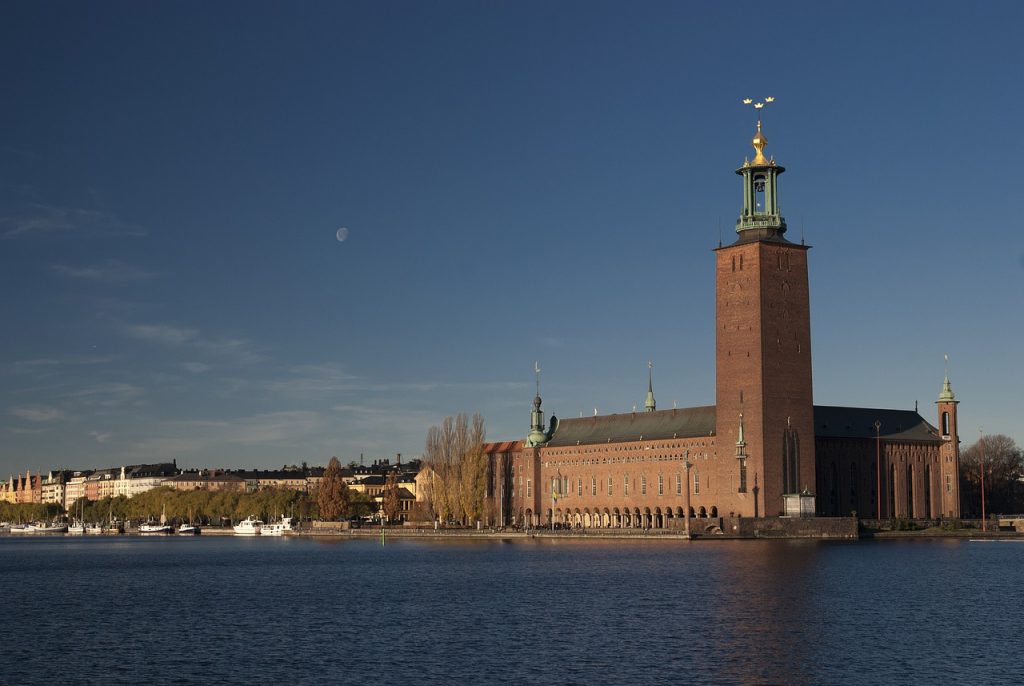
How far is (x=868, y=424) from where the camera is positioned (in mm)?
107250

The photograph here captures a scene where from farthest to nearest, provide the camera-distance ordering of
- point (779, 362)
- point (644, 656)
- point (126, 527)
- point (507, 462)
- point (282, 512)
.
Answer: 1. point (126, 527)
2. point (282, 512)
3. point (507, 462)
4. point (779, 362)
5. point (644, 656)

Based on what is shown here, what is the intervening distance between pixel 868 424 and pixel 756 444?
1874 centimetres

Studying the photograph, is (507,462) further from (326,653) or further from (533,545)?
(326,653)

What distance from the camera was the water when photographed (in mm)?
30141

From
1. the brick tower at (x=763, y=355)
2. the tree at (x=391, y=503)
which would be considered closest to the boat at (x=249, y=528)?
the tree at (x=391, y=503)

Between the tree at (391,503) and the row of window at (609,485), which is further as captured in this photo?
the tree at (391,503)

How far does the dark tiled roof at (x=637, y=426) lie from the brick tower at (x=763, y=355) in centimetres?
643

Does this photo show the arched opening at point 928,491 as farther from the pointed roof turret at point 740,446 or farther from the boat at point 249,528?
the boat at point 249,528

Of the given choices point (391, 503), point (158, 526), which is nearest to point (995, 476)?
point (391, 503)

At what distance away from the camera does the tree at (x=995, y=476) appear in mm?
125625

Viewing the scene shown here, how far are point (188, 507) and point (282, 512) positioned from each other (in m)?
21.8

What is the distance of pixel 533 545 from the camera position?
3639 inches

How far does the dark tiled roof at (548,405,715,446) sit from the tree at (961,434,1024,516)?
98.3ft

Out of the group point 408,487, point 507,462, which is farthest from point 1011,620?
point 408,487
